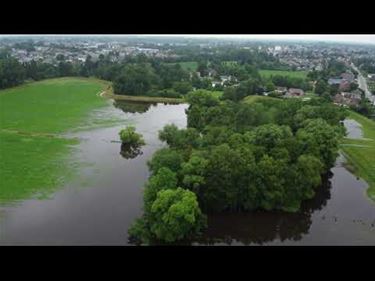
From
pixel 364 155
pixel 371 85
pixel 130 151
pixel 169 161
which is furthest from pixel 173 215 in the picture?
pixel 371 85

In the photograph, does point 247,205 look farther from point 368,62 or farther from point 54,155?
point 368,62

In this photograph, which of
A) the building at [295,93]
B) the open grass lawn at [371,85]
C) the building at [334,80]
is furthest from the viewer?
the building at [334,80]

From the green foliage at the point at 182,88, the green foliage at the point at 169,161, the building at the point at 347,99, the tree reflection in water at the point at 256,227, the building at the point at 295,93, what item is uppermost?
the green foliage at the point at 169,161

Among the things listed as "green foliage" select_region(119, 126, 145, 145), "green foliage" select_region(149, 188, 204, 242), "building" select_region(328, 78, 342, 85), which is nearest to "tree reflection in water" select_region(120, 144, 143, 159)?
"green foliage" select_region(119, 126, 145, 145)

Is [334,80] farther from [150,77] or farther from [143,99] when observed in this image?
[143,99]

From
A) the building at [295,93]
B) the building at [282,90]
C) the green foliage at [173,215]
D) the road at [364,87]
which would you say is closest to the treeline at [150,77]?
the building at [282,90]

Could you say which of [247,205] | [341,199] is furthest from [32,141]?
[341,199]

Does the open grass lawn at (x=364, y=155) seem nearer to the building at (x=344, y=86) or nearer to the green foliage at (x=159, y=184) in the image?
the green foliage at (x=159, y=184)

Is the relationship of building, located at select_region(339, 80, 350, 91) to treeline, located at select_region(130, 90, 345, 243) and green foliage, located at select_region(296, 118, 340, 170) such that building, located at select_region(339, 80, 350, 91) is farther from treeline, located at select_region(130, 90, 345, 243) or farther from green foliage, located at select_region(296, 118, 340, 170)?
green foliage, located at select_region(296, 118, 340, 170)
